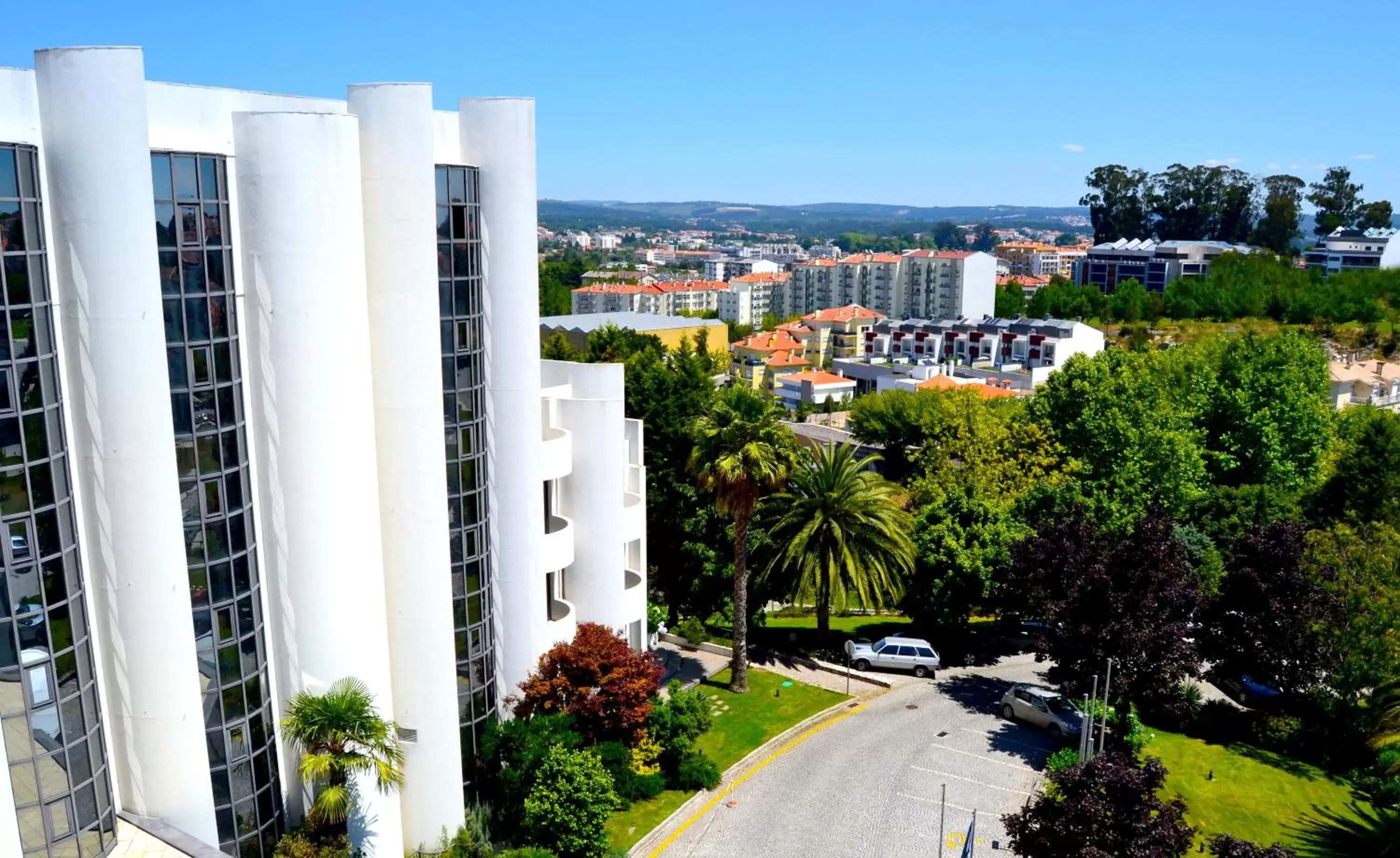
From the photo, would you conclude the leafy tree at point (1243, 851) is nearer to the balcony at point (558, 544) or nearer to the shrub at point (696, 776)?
the shrub at point (696, 776)

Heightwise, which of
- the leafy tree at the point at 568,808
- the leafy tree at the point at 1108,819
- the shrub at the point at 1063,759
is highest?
the leafy tree at the point at 1108,819

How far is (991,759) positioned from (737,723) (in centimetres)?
808

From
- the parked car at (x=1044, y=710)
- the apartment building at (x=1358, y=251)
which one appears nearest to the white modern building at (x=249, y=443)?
the parked car at (x=1044, y=710)

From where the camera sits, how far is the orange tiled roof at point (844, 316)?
159m

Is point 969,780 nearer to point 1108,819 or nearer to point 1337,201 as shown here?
point 1108,819

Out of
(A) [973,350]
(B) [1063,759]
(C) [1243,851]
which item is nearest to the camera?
(C) [1243,851]

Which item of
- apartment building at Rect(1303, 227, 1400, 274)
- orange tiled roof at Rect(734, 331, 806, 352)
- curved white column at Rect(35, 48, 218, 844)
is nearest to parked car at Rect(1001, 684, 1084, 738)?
curved white column at Rect(35, 48, 218, 844)

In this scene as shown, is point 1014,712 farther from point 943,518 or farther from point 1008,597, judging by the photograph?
point 943,518

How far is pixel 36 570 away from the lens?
1966cm

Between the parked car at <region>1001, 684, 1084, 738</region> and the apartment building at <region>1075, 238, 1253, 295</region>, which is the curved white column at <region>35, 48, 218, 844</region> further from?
the apartment building at <region>1075, 238, 1253, 295</region>

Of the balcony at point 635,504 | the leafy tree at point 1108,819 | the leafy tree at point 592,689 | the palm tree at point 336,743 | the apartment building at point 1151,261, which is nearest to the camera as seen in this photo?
the leafy tree at point 1108,819

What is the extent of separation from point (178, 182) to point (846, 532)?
24.9m

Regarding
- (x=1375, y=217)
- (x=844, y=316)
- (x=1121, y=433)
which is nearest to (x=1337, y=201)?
(x=1375, y=217)

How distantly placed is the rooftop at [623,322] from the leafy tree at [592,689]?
88.2m
